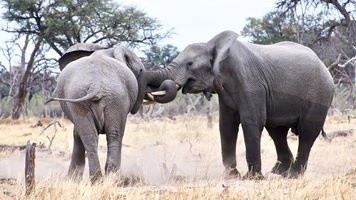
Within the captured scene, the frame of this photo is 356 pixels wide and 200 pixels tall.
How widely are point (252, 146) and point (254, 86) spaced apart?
805 millimetres

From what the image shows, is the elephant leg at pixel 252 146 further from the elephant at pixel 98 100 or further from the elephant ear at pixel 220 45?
the elephant at pixel 98 100

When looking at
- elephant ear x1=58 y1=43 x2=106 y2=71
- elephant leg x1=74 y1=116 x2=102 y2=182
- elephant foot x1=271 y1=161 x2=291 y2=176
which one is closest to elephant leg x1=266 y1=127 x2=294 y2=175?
elephant foot x1=271 y1=161 x2=291 y2=176

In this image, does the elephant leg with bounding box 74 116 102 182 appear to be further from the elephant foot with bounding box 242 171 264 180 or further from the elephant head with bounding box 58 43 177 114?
the elephant foot with bounding box 242 171 264 180

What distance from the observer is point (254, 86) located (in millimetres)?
8453

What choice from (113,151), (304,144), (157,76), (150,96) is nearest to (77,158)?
(113,151)

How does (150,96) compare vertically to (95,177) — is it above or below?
A: above

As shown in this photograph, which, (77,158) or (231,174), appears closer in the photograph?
(77,158)

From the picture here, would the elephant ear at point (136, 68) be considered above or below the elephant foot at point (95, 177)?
above

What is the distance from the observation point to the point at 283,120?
29.1 ft

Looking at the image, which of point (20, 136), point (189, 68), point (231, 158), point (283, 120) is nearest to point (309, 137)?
point (283, 120)

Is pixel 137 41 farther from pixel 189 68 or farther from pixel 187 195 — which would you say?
pixel 187 195

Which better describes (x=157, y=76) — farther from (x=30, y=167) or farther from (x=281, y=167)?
(x=30, y=167)

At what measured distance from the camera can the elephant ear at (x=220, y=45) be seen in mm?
8578

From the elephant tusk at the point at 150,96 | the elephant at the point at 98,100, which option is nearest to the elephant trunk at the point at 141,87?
the elephant tusk at the point at 150,96
